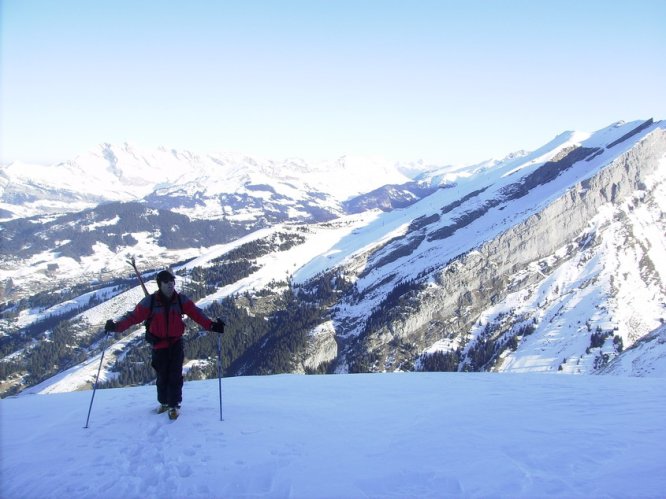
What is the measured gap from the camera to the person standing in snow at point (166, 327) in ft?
39.1

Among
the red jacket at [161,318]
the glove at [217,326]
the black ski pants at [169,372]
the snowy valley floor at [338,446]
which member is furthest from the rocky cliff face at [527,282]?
the red jacket at [161,318]

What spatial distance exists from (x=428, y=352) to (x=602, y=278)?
211 ft

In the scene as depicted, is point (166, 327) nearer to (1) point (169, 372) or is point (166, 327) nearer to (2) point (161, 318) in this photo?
Answer: (2) point (161, 318)

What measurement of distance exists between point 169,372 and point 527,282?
172646 millimetres

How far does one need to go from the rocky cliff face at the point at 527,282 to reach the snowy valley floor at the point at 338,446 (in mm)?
126242

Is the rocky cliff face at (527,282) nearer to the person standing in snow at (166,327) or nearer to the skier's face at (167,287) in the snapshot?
the person standing in snow at (166,327)

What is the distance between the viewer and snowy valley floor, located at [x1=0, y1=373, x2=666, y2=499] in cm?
825

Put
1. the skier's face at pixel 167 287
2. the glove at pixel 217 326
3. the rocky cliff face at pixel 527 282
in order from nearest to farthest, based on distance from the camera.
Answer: the skier's face at pixel 167 287 < the glove at pixel 217 326 < the rocky cliff face at pixel 527 282

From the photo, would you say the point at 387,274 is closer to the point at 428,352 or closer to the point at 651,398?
the point at 428,352

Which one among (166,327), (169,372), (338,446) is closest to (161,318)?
(166,327)

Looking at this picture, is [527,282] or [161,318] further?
[527,282]

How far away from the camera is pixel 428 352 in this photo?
14775 cm

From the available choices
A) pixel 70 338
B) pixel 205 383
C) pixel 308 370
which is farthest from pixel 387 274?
pixel 205 383

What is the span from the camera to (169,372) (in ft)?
40.1
